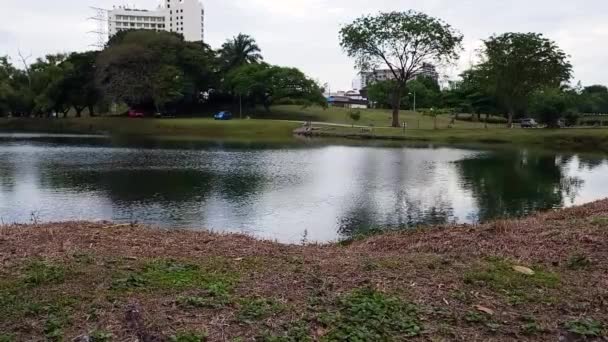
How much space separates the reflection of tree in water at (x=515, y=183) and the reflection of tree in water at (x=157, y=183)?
28.7 ft

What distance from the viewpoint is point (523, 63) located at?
56.2 m

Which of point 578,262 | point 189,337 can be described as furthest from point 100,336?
point 578,262

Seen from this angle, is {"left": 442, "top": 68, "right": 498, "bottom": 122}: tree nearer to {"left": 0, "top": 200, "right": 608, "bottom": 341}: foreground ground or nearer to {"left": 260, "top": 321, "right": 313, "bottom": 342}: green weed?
{"left": 0, "top": 200, "right": 608, "bottom": 341}: foreground ground

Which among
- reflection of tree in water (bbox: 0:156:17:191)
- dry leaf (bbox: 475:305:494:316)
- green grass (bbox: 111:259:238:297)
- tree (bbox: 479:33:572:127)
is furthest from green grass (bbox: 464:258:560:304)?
tree (bbox: 479:33:572:127)

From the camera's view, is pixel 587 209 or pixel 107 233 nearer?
pixel 107 233

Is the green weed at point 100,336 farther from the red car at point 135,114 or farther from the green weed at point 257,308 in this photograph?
the red car at point 135,114

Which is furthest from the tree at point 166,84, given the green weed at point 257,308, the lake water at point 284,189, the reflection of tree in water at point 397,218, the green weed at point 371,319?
the green weed at point 371,319

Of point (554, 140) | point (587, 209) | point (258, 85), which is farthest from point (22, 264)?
point (258, 85)

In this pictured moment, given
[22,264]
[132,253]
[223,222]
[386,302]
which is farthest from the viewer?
[223,222]

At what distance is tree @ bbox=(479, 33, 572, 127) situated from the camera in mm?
55719

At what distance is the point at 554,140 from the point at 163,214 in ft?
144

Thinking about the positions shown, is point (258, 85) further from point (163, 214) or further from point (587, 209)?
point (587, 209)

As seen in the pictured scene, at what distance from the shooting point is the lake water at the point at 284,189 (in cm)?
1502

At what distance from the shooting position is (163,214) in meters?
15.4
